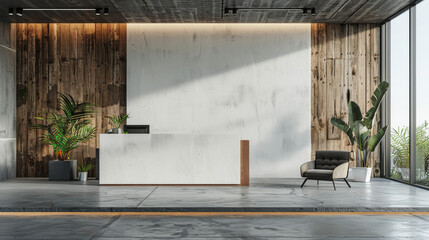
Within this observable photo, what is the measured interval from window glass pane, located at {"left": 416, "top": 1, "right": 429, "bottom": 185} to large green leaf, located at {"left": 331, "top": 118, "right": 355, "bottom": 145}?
1481 mm

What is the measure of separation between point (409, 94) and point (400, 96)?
0.60 metres

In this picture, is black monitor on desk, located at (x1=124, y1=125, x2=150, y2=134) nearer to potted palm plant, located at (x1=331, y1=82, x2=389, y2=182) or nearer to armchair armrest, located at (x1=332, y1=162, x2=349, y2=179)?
armchair armrest, located at (x1=332, y1=162, x2=349, y2=179)

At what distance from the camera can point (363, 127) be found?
9859 mm

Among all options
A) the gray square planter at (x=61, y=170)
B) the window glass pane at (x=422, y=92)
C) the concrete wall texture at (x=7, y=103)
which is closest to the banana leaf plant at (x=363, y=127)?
the window glass pane at (x=422, y=92)

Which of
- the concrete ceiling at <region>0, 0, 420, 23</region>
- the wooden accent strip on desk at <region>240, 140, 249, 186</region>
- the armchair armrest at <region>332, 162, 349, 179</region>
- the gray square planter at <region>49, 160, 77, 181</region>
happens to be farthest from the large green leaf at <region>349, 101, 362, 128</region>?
the gray square planter at <region>49, 160, 77, 181</region>

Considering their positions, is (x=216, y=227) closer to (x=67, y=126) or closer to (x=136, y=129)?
(x=136, y=129)

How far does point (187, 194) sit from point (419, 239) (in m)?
3.78

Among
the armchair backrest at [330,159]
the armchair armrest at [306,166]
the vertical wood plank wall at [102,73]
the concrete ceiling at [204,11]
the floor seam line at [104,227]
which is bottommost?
the floor seam line at [104,227]

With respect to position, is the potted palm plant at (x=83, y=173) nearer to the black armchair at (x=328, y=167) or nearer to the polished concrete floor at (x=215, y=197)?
the polished concrete floor at (x=215, y=197)

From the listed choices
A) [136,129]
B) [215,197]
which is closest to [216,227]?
[215,197]

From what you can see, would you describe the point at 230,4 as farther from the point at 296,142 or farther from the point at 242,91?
the point at 296,142

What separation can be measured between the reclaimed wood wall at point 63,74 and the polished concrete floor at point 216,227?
4.98m

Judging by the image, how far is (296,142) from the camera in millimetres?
10625

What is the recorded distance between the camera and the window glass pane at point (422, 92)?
27.5 feet
